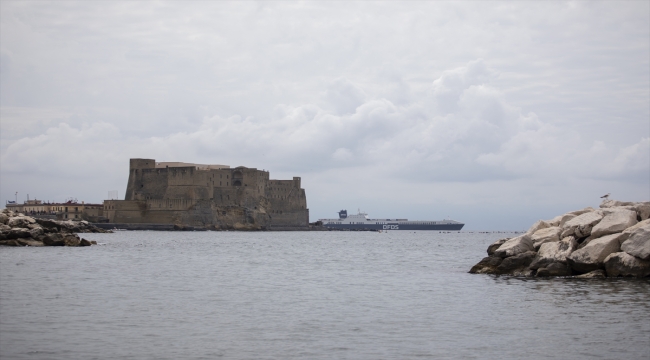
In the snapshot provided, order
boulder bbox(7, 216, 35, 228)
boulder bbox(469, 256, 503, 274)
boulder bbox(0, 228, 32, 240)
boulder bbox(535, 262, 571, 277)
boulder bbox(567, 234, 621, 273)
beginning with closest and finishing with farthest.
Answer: boulder bbox(567, 234, 621, 273), boulder bbox(535, 262, 571, 277), boulder bbox(469, 256, 503, 274), boulder bbox(0, 228, 32, 240), boulder bbox(7, 216, 35, 228)

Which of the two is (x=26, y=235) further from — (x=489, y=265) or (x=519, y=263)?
(x=519, y=263)

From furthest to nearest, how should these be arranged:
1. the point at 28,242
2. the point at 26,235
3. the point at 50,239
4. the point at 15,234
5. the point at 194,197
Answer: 1. the point at 194,197
2. the point at 50,239
3. the point at 26,235
4. the point at 28,242
5. the point at 15,234

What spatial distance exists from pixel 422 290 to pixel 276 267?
26.0 feet

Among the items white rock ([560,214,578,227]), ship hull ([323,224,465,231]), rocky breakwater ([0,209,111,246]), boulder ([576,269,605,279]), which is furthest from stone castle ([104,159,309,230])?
boulder ([576,269,605,279])

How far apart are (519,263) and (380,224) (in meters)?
92.9

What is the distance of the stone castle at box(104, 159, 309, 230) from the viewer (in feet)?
230

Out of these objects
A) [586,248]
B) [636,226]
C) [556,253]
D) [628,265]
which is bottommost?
[628,265]

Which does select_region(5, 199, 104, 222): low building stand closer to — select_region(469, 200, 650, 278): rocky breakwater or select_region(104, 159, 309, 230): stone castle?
select_region(104, 159, 309, 230): stone castle

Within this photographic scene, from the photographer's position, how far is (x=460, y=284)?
17.1m

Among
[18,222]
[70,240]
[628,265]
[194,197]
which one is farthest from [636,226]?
[194,197]

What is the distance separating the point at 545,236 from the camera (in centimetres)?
1834

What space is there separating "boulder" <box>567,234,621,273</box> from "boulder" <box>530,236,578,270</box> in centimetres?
29

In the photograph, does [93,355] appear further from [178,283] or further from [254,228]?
[254,228]

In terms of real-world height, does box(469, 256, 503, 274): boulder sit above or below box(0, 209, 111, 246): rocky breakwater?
below
